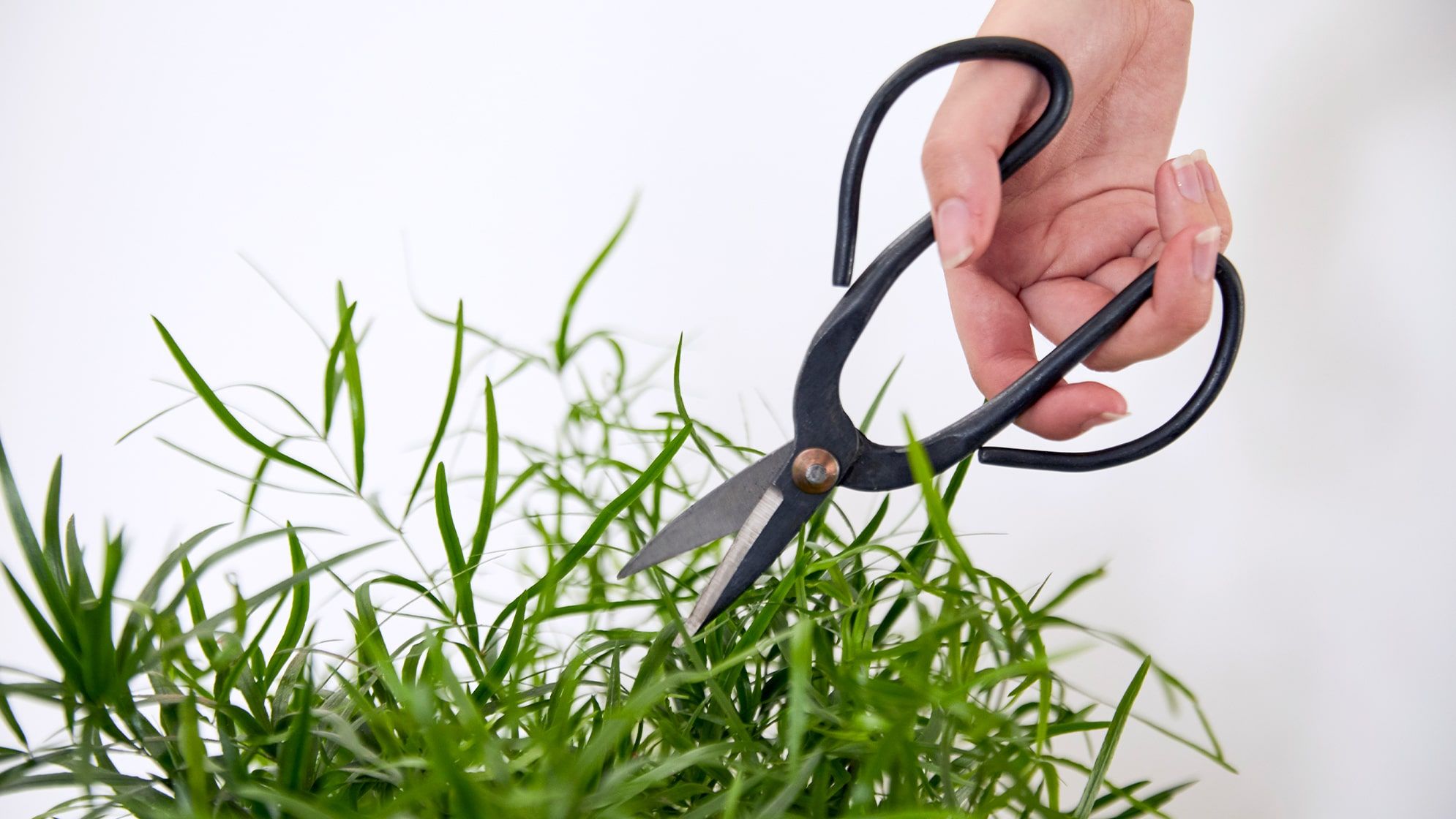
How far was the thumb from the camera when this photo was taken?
0.34 metres

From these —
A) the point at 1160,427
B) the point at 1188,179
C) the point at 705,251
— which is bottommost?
the point at 1160,427

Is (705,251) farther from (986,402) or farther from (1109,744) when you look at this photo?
(1109,744)

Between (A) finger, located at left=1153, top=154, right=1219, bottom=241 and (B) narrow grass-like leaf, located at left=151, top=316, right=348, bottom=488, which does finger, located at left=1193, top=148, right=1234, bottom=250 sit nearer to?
(A) finger, located at left=1153, top=154, right=1219, bottom=241

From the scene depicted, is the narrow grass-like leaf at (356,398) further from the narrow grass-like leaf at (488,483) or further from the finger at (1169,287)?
the finger at (1169,287)

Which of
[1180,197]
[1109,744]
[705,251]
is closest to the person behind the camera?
[1109,744]

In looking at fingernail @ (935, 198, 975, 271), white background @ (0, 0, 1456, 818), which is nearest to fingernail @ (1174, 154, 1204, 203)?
fingernail @ (935, 198, 975, 271)

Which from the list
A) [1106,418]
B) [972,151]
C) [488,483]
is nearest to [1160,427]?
[1106,418]

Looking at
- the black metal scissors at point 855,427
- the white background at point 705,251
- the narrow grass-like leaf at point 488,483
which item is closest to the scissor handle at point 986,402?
the black metal scissors at point 855,427

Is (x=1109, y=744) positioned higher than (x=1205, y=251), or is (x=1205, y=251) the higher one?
(x=1205, y=251)

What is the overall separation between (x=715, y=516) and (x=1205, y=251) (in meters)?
0.20

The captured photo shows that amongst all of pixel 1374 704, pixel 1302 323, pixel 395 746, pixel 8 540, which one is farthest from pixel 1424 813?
pixel 8 540

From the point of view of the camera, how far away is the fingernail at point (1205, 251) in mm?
367

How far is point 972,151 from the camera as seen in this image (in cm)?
35

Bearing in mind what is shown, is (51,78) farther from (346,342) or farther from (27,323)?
(346,342)
